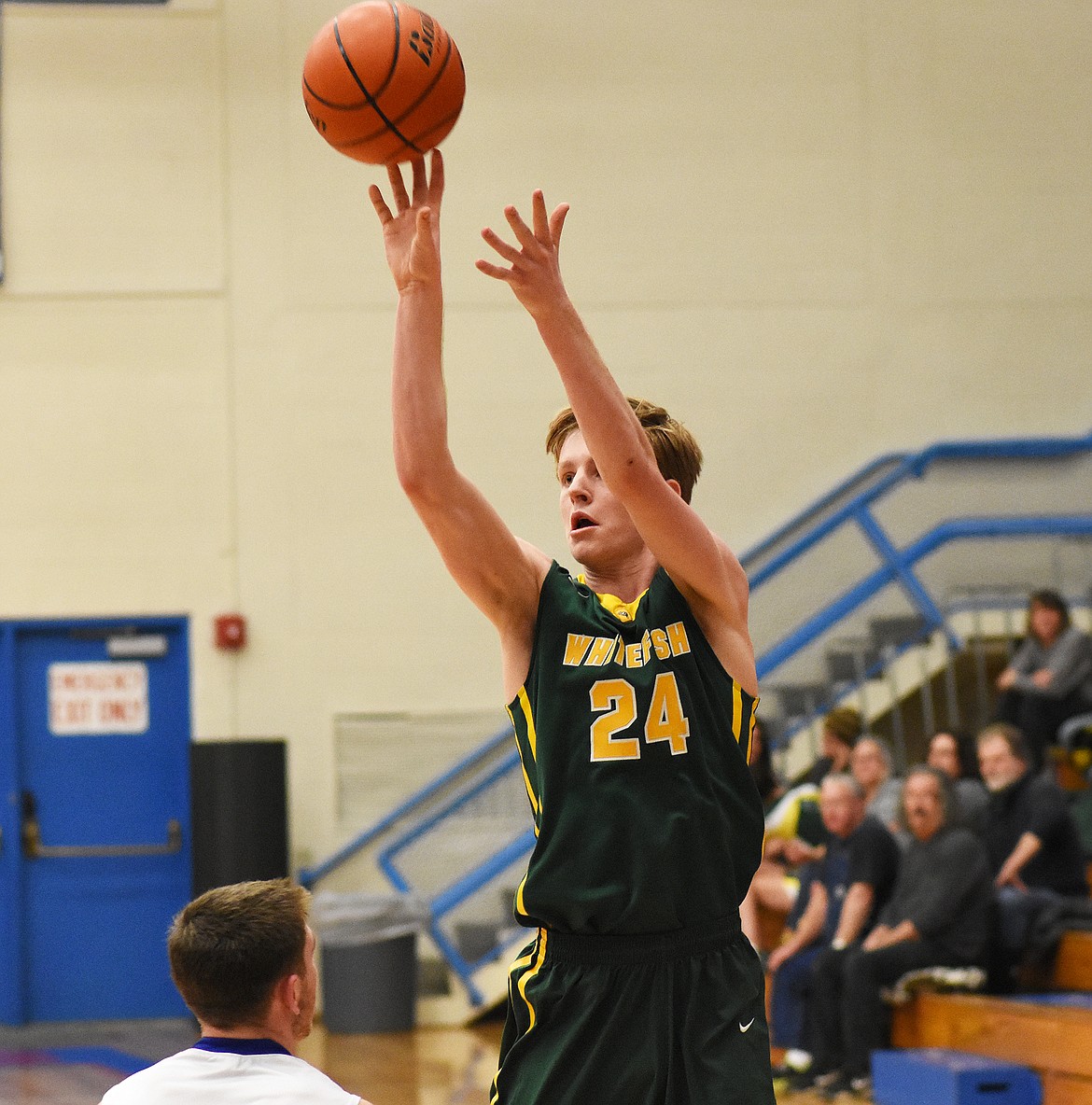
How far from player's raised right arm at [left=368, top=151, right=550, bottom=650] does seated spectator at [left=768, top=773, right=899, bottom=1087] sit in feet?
15.5

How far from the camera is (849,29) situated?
9812 millimetres

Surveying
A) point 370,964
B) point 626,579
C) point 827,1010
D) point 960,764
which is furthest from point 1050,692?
point 626,579

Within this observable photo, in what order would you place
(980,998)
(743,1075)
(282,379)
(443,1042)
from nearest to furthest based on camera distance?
(743,1075) < (980,998) < (443,1042) < (282,379)

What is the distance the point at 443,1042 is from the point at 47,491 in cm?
401

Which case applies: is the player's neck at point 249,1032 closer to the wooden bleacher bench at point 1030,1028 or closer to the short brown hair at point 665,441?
the short brown hair at point 665,441

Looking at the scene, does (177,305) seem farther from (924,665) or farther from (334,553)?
(924,665)

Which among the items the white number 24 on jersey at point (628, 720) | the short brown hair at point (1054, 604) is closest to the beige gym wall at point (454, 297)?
the short brown hair at point (1054, 604)

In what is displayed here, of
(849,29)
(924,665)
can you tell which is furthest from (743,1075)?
(849,29)

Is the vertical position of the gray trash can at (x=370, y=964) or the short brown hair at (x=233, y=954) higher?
the short brown hair at (x=233, y=954)

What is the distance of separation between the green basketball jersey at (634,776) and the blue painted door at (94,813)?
7.72m

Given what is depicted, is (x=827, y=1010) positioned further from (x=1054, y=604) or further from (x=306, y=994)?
(x=306, y=994)

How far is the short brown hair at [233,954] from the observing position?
217 cm

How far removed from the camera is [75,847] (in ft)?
30.9

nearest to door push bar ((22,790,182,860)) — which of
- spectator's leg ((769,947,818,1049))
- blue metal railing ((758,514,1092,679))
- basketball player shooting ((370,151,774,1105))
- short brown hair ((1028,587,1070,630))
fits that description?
blue metal railing ((758,514,1092,679))
